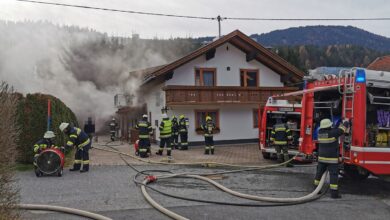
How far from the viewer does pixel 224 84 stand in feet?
67.8

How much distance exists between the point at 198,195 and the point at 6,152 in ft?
14.0

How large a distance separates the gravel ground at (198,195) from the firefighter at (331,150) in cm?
37

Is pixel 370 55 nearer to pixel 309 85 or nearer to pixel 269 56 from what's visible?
pixel 269 56

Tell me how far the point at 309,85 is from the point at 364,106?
216cm

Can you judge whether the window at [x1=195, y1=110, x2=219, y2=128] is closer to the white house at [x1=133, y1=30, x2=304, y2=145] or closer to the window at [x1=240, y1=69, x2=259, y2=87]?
the white house at [x1=133, y1=30, x2=304, y2=145]

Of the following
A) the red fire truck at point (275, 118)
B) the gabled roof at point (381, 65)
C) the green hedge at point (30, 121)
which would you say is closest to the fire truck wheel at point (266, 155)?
the red fire truck at point (275, 118)

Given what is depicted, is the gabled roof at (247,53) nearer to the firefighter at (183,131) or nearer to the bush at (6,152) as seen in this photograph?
the firefighter at (183,131)

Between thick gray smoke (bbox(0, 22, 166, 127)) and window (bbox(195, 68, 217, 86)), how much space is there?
6.66 metres

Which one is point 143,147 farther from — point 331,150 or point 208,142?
point 331,150

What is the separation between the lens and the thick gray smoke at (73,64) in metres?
29.3

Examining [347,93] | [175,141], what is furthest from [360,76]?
[175,141]

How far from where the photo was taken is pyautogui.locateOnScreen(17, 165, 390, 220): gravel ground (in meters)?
6.27

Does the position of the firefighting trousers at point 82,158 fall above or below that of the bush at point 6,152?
below

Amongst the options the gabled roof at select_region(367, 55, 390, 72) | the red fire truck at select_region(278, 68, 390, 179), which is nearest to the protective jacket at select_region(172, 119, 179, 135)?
the red fire truck at select_region(278, 68, 390, 179)
